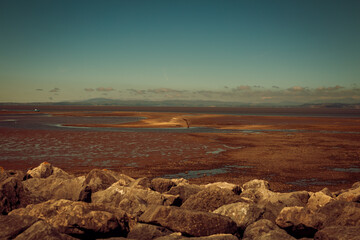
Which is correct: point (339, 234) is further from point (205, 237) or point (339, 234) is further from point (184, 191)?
point (184, 191)

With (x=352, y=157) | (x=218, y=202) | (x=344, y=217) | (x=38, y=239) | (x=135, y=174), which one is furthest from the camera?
(x=352, y=157)

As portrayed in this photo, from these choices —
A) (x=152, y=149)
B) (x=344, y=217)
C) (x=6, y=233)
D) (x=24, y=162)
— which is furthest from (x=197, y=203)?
(x=152, y=149)

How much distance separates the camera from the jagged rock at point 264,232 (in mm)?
5801

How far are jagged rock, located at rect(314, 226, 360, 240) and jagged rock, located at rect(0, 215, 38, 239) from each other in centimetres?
582

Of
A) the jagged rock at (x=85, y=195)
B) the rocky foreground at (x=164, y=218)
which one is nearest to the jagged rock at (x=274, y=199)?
the rocky foreground at (x=164, y=218)

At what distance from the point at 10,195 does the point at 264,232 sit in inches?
240

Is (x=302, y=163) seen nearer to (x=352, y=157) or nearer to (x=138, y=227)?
(x=352, y=157)

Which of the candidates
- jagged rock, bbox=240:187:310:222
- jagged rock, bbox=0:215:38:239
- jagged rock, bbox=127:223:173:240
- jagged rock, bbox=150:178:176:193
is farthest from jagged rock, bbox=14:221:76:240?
jagged rock, bbox=150:178:176:193

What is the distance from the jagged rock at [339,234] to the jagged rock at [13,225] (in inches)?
229

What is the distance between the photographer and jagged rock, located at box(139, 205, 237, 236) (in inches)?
237

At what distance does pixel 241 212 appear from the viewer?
6.72 meters

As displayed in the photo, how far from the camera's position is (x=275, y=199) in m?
8.85

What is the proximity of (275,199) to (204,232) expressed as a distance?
372cm

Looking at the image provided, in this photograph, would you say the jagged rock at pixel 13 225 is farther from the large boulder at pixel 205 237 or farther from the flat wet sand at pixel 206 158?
the flat wet sand at pixel 206 158
